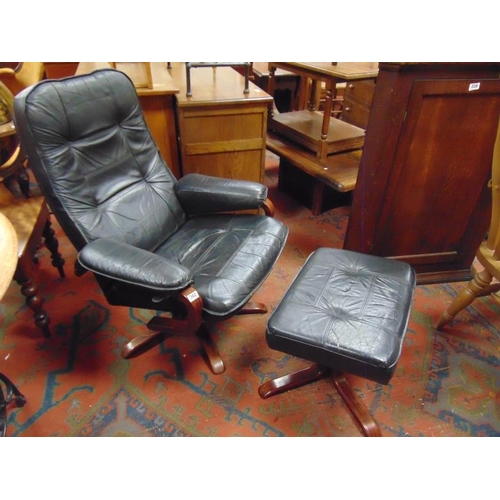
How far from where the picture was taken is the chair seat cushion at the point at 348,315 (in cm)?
106

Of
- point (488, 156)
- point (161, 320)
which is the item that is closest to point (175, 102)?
point (161, 320)

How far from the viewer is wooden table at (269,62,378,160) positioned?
186cm

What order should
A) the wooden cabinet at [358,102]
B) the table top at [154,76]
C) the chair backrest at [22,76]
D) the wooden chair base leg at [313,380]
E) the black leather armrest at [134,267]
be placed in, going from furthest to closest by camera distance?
the wooden cabinet at [358,102] → the chair backrest at [22,76] → the table top at [154,76] → the wooden chair base leg at [313,380] → the black leather armrest at [134,267]

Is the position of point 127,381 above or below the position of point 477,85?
below

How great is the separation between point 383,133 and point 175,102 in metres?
1.14

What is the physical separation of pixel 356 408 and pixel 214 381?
0.57 meters

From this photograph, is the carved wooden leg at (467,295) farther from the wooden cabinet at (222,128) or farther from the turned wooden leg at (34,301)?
the turned wooden leg at (34,301)

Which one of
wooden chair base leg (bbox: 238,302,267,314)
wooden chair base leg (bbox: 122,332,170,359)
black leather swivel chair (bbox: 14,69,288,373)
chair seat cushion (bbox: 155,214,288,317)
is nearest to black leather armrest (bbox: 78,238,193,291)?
black leather swivel chair (bbox: 14,69,288,373)

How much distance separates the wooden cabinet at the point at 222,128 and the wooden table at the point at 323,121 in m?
0.31

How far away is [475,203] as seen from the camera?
169cm

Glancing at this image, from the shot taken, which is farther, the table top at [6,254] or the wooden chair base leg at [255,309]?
the wooden chair base leg at [255,309]

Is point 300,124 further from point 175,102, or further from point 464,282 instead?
point 464,282

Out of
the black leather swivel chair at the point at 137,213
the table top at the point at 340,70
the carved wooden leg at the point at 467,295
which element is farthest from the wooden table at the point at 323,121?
the carved wooden leg at the point at 467,295

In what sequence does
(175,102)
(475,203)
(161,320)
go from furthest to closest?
1. (175,102)
2. (475,203)
3. (161,320)
